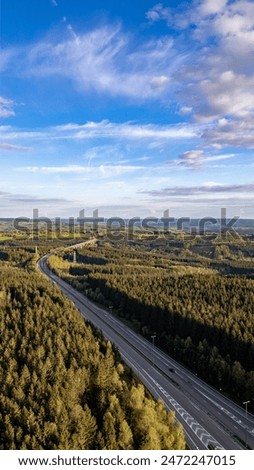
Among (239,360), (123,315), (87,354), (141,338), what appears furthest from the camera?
(123,315)

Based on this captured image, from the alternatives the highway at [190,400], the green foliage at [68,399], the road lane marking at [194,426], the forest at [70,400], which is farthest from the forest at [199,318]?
the green foliage at [68,399]

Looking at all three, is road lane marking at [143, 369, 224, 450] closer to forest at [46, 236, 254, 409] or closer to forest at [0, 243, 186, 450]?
forest at [0, 243, 186, 450]

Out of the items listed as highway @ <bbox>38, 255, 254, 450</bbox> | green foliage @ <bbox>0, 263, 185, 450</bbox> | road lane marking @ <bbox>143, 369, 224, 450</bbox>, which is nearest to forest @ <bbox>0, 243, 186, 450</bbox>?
green foliage @ <bbox>0, 263, 185, 450</bbox>

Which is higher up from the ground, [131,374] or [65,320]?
[65,320]

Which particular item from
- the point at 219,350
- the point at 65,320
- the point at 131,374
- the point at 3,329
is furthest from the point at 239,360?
the point at 3,329

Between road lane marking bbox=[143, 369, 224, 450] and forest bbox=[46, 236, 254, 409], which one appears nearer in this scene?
road lane marking bbox=[143, 369, 224, 450]

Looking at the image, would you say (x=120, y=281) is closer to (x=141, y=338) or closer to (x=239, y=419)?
(x=141, y=338)

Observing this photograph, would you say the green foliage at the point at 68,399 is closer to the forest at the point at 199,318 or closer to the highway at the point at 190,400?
the highway at the point at 190,400
